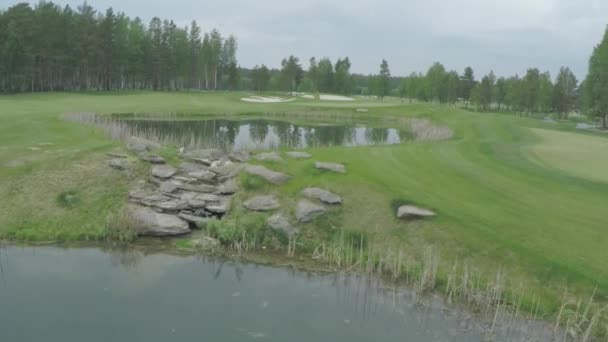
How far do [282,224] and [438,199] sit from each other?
5735 mm

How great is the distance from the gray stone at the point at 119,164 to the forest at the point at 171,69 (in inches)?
2127

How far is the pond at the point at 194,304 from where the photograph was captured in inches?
442

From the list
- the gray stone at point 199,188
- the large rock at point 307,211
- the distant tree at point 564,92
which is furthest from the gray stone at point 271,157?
the distant tree at point 564,92

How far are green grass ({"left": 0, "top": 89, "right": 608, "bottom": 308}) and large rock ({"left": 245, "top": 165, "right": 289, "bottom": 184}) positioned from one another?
0.47 m

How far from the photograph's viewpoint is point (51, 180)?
20375 mm

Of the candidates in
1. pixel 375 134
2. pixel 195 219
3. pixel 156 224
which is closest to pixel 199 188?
pixel 195 219

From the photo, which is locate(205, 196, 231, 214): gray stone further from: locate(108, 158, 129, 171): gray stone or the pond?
locate(108, 158, 129, 171): gray stone

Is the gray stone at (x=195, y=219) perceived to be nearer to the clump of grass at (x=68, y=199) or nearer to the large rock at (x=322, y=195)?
the large rock at (x=322, y=195)

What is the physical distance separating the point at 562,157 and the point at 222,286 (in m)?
21.8

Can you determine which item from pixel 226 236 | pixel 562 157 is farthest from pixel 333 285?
pixel 562 157

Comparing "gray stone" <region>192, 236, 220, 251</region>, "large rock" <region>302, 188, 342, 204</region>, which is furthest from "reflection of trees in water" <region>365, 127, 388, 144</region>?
"gray stone" <region>192, 236, 220, 251</region>

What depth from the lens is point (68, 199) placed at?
62.9 feet

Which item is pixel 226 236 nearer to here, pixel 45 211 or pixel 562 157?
pixel 45 211

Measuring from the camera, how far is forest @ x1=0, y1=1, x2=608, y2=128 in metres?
68.2
